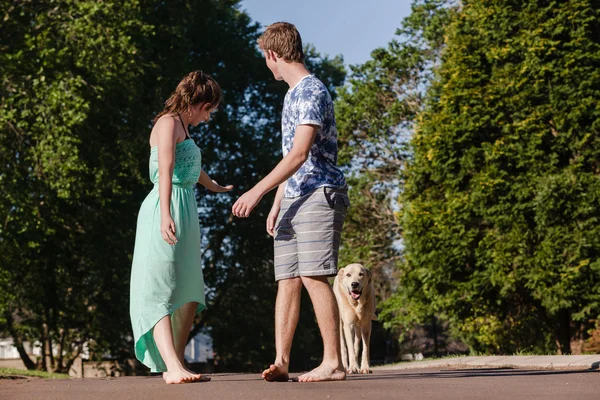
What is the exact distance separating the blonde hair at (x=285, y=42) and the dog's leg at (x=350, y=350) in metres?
4.51

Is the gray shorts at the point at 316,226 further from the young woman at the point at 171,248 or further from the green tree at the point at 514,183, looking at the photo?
the green tree at the point at 514,183

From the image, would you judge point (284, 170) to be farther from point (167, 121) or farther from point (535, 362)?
point (535, 362)

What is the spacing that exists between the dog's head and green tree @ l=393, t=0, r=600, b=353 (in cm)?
887

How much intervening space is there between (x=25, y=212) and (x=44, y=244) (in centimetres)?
400

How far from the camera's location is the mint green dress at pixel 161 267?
6176 mm

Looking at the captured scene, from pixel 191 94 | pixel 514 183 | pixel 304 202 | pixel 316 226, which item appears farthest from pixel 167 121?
pixel 514 183

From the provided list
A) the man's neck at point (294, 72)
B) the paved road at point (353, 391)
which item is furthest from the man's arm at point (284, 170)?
the paved road at point (353, 391)

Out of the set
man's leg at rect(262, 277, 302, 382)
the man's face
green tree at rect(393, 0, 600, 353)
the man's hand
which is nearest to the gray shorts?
man's leg at rect(262, 277, 302, 382)

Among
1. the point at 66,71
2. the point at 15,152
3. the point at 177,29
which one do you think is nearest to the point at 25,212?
the point at 15,152

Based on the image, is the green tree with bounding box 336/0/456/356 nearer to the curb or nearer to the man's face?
the curb

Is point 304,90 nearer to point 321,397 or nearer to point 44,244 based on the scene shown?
point 321,397

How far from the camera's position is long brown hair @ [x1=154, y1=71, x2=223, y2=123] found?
639cm

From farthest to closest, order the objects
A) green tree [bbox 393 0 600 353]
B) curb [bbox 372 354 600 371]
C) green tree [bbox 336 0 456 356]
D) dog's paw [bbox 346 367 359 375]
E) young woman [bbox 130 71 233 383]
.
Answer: green tree [bbox 336 0 456 356] → green tree [bbox 393 0 600 353] → curb [bbox 372 354 600 371] → dog's paw [bbox 346 367 359 375] → young woman [bbox 130 71 233 383]

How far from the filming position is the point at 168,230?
19.7 feet
